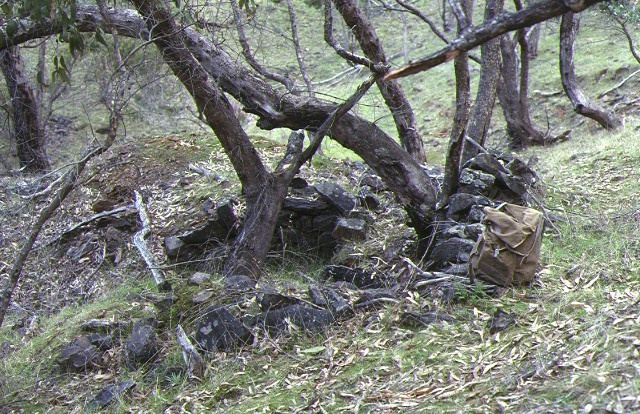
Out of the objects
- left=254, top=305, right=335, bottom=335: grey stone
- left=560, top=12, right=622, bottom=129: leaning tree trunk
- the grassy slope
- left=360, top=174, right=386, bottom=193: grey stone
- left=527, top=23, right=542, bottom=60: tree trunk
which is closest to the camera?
the grassy slope

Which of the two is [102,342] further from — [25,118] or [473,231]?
[25,118]

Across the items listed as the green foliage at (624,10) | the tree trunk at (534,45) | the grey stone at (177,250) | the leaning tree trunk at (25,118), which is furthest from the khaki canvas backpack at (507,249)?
the tree trunk at (534,45)

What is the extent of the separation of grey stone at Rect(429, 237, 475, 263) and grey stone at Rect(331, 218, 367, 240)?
121 centimetres

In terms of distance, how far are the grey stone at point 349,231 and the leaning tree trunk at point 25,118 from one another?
6600 millimetres

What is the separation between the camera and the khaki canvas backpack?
523 centimetres

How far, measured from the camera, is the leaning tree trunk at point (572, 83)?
12.1 meters

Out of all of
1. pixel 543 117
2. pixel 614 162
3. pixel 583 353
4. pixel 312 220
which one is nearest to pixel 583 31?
pixel 543 117

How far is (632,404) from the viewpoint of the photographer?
3.39 m

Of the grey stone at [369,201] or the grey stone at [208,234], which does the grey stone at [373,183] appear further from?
the grey stone at [208,234]

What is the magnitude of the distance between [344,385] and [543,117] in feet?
44.1

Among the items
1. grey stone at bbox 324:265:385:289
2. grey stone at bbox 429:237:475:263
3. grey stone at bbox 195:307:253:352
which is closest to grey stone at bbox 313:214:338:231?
grey stone at bbox 324:265:385:289

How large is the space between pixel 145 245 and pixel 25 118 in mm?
5934

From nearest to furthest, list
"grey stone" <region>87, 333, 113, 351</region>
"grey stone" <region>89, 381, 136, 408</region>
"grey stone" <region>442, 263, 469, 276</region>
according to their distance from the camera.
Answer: "grey stone" <region>89, 381, 136, 408</region> → "grey stone" <region>442, 263, 469, 276</region> → "grey stone" <region>87, 333, 113, 351</region>

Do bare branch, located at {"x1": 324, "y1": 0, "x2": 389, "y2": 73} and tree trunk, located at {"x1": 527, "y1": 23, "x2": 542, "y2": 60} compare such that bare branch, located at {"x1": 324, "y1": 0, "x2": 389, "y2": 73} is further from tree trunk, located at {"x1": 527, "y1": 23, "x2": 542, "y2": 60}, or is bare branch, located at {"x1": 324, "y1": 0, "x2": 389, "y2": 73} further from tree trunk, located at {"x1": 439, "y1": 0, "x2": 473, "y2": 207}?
tree trunk, located at {"x1": 527, "y1": 23, "x2": 542, "y2": 60}
